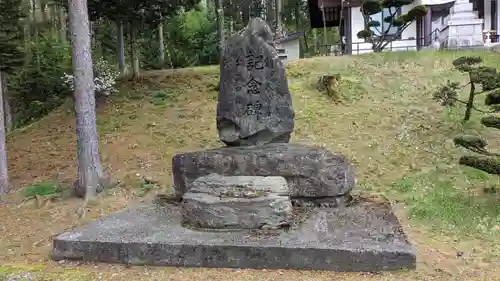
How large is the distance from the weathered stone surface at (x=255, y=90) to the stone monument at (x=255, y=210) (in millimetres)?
15

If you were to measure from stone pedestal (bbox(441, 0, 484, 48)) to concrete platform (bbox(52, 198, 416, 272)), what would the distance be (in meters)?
13.8

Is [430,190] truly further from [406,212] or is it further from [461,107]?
[461,107]

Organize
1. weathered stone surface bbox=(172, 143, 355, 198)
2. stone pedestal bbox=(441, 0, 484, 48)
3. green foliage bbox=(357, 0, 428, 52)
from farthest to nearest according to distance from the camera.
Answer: green foliage bbox=(357, 0, 428, 52) → stone pedestal bbox=(441, 0, 484, 48) → weathered stone surface bbox=(172, 143, 355, 198)

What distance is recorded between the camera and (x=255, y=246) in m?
4.98

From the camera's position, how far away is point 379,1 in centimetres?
1903

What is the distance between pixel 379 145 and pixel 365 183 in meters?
1.77

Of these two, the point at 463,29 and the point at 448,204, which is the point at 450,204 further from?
the point at 463,29

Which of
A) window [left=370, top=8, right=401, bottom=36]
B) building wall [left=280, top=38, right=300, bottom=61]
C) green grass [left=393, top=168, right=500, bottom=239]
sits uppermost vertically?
window [left=370, top=8, right=401, bottom=36]

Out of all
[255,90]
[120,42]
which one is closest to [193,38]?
[120,42]

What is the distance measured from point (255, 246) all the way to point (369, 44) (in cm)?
1909

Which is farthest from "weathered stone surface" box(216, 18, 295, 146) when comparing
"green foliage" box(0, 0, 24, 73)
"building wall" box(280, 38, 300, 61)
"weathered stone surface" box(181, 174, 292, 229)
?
"building wall" box(280, 38, 300, 61)

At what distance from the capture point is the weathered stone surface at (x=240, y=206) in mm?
5555

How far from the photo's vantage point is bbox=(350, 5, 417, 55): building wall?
72.7ft

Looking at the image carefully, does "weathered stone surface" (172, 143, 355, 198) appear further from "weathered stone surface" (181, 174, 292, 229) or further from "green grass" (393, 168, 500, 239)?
"green grass" (393, 168, 500, 239)
